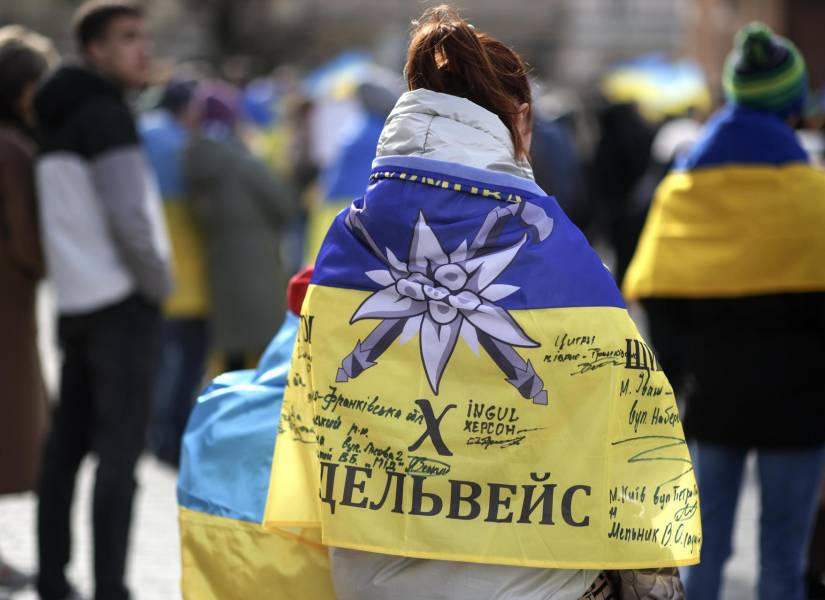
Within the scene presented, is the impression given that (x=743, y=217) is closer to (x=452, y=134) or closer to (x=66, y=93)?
(x=452, y=134)

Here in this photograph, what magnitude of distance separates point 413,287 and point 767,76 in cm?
206

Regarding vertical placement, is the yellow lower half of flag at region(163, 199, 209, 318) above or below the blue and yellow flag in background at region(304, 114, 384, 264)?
below

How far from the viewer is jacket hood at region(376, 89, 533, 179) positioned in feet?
8.87

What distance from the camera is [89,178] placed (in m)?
4.90

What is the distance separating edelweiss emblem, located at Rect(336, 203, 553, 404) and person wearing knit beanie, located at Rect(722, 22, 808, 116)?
189cm

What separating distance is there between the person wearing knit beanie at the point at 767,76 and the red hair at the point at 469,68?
1.73m

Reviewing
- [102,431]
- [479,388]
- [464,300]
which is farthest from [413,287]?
[102,431]

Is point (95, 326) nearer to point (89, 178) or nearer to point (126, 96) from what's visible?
point (89, 178)

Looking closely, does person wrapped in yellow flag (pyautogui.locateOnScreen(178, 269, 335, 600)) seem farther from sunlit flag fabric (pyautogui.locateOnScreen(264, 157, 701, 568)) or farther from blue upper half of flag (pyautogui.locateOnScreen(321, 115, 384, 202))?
blue upper half of flag (pyautogui.locateOnScreen(321, 115, 384, 202))

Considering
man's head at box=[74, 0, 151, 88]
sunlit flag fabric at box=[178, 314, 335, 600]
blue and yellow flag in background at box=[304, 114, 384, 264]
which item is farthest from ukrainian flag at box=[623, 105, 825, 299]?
blue and yellow flag in background at box=[304, 114, 384, 264]

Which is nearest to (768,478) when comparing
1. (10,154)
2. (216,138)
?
(10,154)

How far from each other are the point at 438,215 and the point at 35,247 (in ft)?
9.45

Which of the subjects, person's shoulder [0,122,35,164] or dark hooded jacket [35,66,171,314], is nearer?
dark hooded jacket [35,66,171,314]

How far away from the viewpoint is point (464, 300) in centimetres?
267
